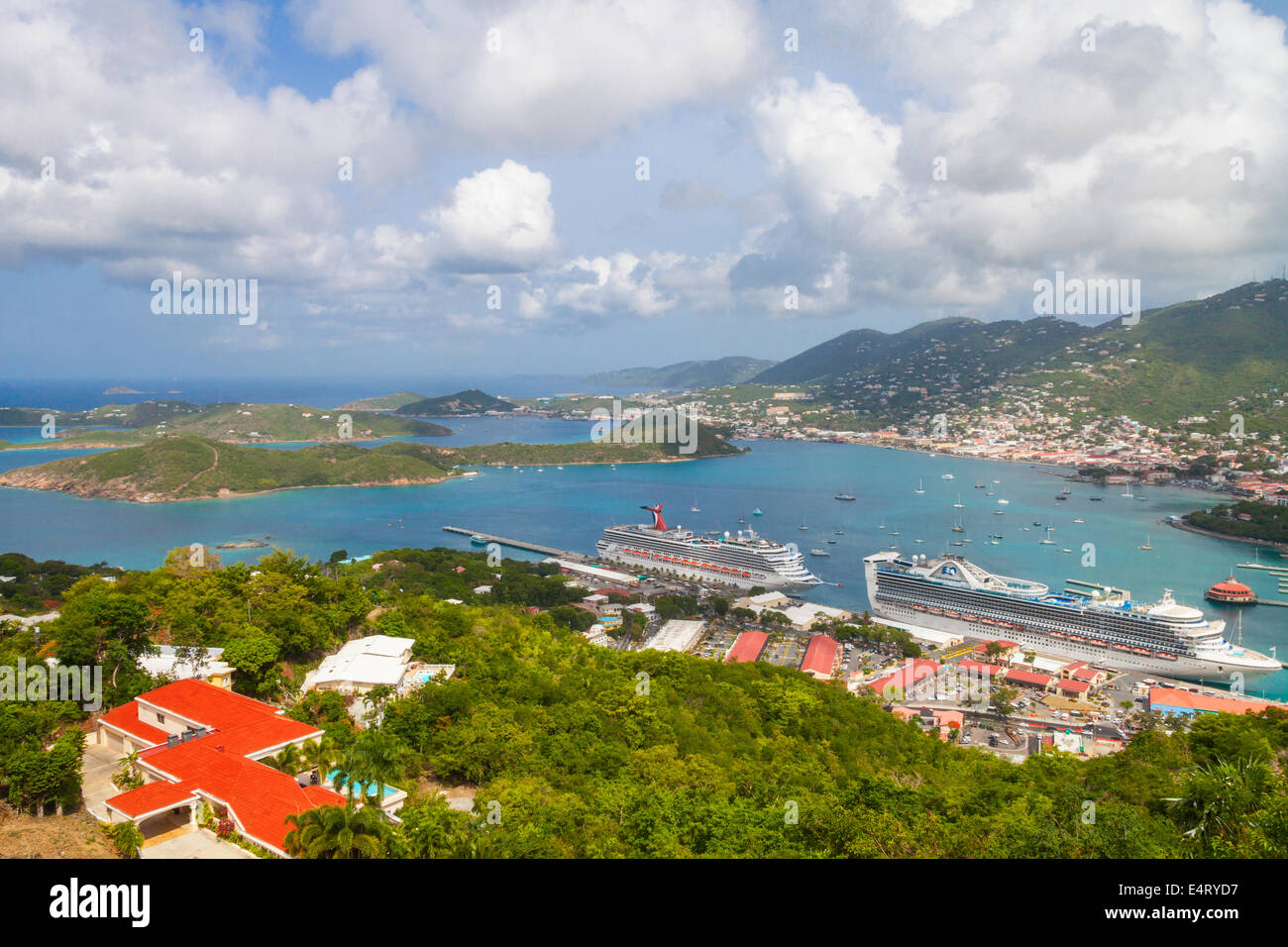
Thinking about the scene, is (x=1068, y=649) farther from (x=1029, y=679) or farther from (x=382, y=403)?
(x=382, y=403)

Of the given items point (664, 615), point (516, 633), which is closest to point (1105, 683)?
point (664, 615)

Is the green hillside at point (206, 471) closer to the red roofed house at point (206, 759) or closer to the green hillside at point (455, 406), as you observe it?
the red roofed house at point (206, 759)

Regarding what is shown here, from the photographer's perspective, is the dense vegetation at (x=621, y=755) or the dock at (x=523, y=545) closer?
the dense vegetation at (x=621, y=755)

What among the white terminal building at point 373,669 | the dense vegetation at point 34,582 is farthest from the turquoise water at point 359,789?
the dense vegetation at point 34,582

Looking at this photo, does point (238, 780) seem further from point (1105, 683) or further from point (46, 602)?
point (1105, 683)

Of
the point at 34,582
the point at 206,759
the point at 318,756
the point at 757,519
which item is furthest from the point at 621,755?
the point at 757,519

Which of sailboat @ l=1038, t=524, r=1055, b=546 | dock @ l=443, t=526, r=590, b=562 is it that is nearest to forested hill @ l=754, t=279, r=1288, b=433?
sailboat @ l=1038, t=524, r=1055, b=546
